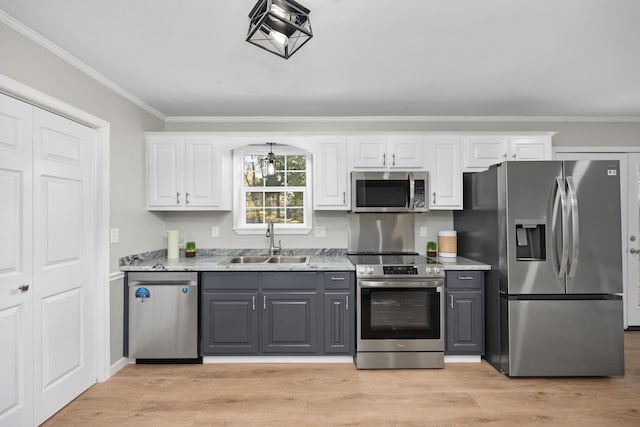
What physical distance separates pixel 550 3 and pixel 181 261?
11.2 feet

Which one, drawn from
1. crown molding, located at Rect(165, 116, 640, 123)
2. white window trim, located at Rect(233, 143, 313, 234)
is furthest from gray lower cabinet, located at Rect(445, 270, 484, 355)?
crown molding, located at Rect(165, 116, 640, 123)

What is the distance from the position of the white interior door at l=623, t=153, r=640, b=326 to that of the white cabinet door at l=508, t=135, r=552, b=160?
4.26 ft

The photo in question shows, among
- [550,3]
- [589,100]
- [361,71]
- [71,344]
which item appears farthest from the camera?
[589,100]

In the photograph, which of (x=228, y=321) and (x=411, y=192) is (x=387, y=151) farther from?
(x=228, y=321)

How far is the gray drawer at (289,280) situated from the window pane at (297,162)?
4.53 feet

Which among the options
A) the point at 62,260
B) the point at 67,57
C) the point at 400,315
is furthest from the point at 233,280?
the point at 67,57

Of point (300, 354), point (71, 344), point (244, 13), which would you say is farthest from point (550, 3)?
point (71, 344)

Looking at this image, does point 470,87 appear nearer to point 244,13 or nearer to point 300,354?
point 244,13

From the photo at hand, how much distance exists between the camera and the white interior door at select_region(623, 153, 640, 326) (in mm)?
3908

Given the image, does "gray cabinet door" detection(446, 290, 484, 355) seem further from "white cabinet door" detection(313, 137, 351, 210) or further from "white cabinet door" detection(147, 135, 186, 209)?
"white cabinet door" detection(147, 135, 186, 209)

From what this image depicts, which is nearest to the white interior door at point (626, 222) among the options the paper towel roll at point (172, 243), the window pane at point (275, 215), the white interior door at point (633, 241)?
the white interior door at point (633, 241)

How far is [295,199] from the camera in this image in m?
3.97

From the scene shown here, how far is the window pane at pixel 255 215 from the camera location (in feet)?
13.0

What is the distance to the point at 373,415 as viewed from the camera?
7.57 feet
